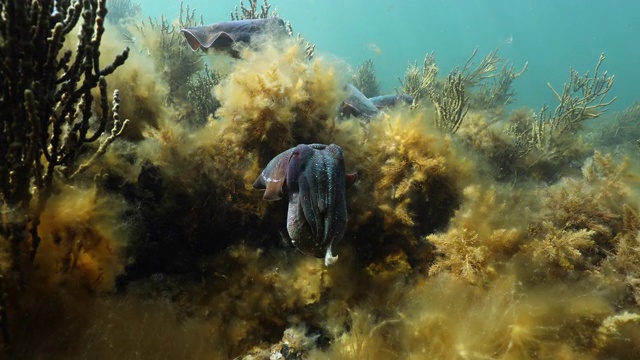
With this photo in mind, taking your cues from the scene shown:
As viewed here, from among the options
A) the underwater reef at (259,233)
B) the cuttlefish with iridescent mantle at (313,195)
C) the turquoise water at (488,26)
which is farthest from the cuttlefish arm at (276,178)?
the turquoise water at (488,26)

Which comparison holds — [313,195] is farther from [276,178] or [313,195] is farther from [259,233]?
[259,233]

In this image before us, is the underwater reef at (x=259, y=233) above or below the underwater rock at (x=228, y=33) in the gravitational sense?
below

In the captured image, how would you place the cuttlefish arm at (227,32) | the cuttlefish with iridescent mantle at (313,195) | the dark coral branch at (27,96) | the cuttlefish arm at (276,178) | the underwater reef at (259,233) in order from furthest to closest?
the cuttlefish arm at (227,32), the cuttlefish arm at (276,178), the cuttlefish with iridescent mantle at (313,195), the underwater reef at (259,233), the dark coral branch at (27,96)

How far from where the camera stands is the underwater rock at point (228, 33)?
400cm

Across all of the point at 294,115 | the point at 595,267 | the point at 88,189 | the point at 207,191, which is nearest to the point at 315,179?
the point at 294,115

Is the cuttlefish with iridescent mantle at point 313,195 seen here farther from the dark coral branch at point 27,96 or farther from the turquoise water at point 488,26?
the turquoise water at point 488,26

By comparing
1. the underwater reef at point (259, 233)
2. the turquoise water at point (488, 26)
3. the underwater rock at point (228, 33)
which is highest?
the turquoise water at point (488, 26)

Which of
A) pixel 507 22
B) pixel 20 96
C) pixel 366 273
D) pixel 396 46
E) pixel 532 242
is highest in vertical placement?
pixel 507 22

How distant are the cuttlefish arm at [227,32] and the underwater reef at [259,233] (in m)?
0.17

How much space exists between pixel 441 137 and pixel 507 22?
166m

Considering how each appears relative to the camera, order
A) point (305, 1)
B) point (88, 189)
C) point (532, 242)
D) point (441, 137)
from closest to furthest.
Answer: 1. point (88, 189)
2. point (532, 242)
3. point (441, 137)
4. point (305, 1)

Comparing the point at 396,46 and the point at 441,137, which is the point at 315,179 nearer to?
the point at 441,137

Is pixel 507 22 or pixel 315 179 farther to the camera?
pixel 507 22

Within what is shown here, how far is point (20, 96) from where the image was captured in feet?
5.46
